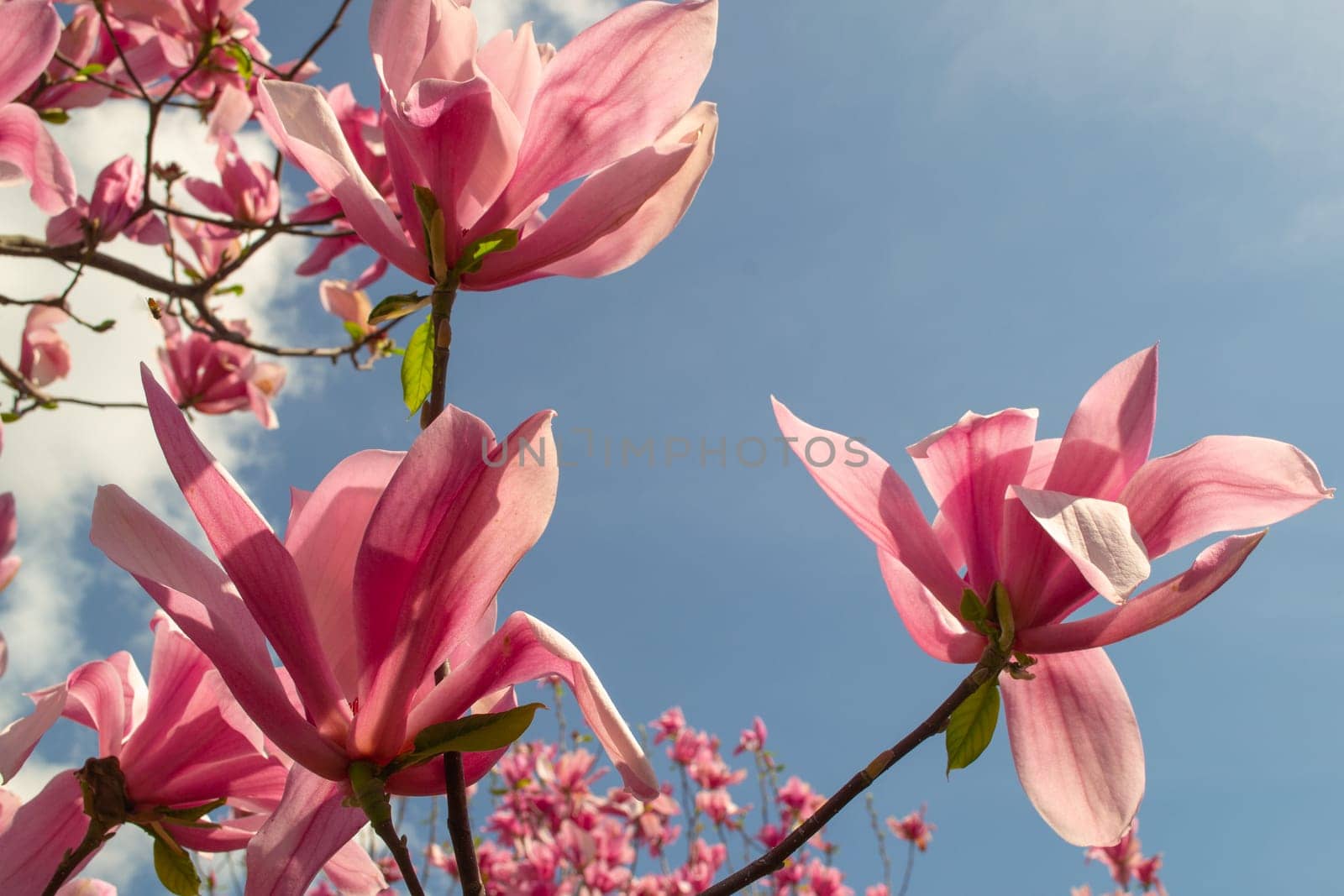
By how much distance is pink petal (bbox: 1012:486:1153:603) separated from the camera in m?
0.85

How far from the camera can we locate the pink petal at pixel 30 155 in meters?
1.74

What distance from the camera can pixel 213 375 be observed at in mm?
3449

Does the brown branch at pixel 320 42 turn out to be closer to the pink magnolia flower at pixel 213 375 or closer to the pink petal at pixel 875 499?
the pink magnolia flower at pixel 213 375

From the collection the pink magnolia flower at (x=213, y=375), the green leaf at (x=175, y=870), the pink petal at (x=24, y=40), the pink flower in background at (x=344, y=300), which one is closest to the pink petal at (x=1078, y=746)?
the green leaf at (x=175, y=870)

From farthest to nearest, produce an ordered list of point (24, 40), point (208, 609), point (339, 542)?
point (24, 40) → point (339, 542) → point (208, 609)

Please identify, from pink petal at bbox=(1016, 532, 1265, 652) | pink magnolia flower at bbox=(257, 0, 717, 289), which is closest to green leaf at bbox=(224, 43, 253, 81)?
pink magnolia flower at bbox=(257, 0, 717, 289)

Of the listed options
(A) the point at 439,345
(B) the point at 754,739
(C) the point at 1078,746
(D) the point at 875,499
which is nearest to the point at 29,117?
(A) the point at 439,345

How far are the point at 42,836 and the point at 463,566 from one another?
0.72 metres

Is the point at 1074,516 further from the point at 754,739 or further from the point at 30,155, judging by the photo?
the point at 754,739

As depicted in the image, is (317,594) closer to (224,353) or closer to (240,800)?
(240,800)

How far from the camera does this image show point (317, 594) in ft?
2.75

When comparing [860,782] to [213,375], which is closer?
[860,782]

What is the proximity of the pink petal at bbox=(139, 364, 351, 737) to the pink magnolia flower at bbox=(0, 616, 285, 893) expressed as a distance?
29 centimetres

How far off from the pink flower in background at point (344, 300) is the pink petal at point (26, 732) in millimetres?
2104
